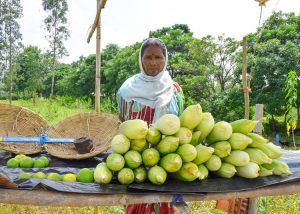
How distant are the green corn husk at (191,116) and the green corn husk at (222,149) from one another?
0.16 meters

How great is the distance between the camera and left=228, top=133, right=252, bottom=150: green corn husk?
1.83 meters

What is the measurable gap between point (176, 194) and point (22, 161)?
136cm

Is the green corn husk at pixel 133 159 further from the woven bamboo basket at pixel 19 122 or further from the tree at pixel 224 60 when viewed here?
the tree at pixel 224 60

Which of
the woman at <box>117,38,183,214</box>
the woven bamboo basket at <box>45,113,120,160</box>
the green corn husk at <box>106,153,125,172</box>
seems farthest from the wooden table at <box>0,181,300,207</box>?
the woven bamboo basket at <box>45,113,120,160</box>

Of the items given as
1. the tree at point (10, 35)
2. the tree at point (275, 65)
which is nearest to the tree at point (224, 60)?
the tree at point (275, 65)

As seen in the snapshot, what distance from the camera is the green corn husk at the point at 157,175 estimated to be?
5.34 ft

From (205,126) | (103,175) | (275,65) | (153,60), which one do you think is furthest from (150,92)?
(275,65)

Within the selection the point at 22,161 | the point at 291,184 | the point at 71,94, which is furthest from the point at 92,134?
the point at 71,94

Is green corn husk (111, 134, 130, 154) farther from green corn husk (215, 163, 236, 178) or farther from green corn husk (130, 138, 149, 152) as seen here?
green corn husk (215, 163, 236, 178)

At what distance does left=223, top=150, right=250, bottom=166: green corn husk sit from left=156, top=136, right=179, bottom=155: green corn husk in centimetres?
31

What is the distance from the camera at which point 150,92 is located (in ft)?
9.32

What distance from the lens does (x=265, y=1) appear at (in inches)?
111

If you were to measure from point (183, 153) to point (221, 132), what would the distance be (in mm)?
256

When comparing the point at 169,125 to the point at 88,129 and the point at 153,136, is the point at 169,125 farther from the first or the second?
the point at 88,129
